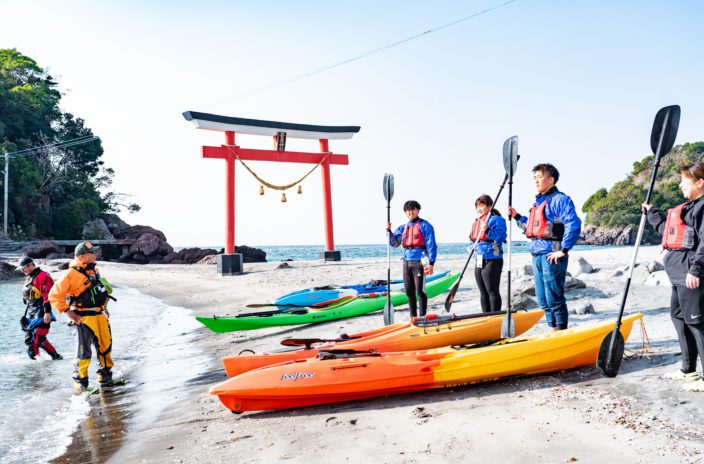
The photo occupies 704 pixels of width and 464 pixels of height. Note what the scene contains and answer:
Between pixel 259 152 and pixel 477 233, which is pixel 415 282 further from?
pixel 259 152

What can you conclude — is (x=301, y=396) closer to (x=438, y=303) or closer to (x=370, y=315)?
(x=370, y=315)

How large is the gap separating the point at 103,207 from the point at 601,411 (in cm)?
4453

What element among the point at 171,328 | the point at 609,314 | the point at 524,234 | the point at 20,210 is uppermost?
the point at 20,210

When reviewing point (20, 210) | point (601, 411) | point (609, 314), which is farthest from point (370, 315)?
point (20, 210)

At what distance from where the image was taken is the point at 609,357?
3992 mm

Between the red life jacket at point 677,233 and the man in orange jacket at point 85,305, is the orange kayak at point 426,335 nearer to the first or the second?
the man in orange jacket at point 85,305

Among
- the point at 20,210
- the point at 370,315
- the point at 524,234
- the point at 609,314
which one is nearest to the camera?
the point at 524,234

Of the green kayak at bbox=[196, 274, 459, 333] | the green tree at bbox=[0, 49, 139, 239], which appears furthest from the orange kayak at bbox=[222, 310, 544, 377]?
the green tree at bbox=[0, 49, 139, 239]

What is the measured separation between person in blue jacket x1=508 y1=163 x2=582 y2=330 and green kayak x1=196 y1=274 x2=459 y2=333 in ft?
12.4

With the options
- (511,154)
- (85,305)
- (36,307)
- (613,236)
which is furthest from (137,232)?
(613,236)

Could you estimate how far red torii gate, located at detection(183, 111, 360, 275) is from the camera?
57.0 feet

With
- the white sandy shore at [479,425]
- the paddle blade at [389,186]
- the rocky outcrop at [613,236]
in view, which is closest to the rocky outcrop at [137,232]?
the paddle blade at [389,186]

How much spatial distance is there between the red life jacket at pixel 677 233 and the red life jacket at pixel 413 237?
3410mm

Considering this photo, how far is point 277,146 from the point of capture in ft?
63.1
